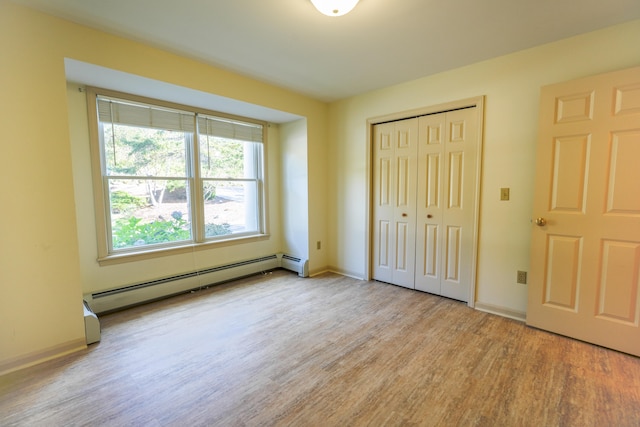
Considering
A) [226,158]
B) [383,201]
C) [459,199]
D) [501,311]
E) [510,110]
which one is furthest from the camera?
[226,158]

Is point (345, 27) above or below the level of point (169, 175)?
above

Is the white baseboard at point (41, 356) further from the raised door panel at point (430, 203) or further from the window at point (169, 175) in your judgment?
the raised door panel at point (430, 203)

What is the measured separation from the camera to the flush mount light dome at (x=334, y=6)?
1.73 m

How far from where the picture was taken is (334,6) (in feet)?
5.78

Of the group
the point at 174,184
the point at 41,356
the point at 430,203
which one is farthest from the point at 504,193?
the point at 41,356

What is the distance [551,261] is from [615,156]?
90 centimetres

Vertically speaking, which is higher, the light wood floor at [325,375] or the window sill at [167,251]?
the window sill at [167,251]

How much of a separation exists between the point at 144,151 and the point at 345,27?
7.95ft

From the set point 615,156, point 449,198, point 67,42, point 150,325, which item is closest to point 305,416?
point 150,325

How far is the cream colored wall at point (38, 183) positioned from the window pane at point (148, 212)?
2.70 ft

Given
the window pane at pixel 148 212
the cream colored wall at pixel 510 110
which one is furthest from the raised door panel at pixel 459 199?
the window pane at pixel 148 212

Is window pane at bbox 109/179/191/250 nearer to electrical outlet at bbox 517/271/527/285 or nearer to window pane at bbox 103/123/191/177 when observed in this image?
window pane at bbox 103/123/191/177

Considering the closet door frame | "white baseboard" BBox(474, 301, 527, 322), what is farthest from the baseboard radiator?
"white baseboard" BBox(474, 301, 527, 322)

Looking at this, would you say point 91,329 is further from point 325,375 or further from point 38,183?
point 325,375
